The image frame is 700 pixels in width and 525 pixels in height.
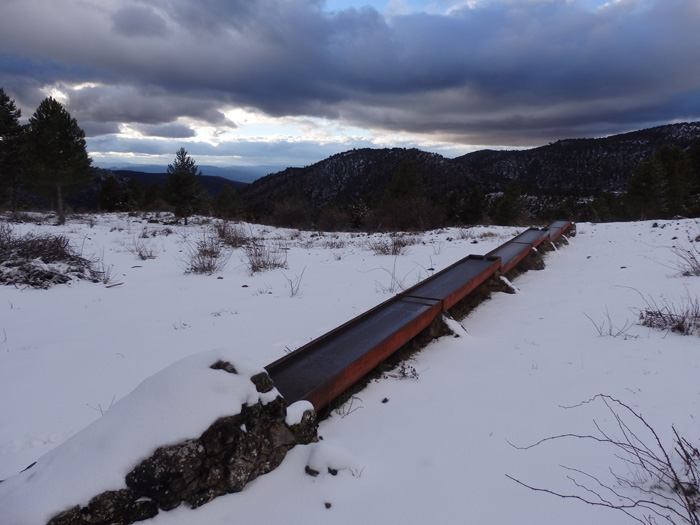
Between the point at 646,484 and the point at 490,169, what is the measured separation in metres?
125

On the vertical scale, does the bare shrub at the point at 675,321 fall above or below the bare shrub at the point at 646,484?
above

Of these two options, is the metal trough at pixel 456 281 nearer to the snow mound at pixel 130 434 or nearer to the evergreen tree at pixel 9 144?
the snow mound at pixel 130 434

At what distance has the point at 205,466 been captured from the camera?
1444 millimetres

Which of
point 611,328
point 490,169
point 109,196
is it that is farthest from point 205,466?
point 490,169

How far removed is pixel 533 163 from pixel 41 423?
122631 mm

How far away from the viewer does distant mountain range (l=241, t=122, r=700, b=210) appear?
83.8m

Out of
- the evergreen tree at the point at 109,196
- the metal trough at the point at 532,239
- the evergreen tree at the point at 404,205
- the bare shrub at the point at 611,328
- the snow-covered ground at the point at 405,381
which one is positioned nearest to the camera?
the snow-covered ground at the point at 405,381

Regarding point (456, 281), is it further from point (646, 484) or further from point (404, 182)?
point (404, 182)

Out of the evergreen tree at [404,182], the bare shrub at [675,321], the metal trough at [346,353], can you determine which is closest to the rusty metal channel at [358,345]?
the metal trough at [346,353]

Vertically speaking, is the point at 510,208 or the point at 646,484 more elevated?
the point at 510,208

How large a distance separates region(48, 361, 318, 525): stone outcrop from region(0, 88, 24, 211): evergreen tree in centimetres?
3150

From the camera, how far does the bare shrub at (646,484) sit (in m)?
1.34

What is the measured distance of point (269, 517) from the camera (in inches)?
56.2

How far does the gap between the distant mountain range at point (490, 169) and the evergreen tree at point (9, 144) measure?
1980 inches
